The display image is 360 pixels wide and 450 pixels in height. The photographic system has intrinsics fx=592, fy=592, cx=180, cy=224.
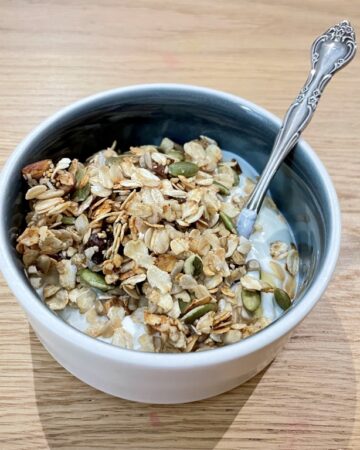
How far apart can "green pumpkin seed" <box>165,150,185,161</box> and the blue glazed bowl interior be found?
39mm

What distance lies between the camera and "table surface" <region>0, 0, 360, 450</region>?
1.76 feet

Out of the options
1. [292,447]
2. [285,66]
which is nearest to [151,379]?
[292,447]

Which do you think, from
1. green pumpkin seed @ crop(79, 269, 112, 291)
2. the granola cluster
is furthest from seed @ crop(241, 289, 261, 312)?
green pumpkin seed @ crop(79, 269, 112, 291)

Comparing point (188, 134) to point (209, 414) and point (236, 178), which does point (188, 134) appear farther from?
point (209, 414)

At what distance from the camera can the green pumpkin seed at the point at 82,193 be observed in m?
0.61

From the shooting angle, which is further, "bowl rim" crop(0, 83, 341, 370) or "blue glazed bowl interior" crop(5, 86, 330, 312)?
"blue glazed bowl interior" crop(5, 86, 330, 312)

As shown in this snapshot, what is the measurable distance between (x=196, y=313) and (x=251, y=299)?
6 centimetres

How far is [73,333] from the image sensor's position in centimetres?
44

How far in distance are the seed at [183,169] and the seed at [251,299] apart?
0.47 feet

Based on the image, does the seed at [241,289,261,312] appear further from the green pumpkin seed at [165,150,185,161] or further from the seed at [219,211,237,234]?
the green pumpkin seed at [165,150,185,161]

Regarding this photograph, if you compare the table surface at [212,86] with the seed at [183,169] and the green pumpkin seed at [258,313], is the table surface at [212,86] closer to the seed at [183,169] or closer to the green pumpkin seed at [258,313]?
the green pumpkin seed at [258,313]

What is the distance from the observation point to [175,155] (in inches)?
26.0

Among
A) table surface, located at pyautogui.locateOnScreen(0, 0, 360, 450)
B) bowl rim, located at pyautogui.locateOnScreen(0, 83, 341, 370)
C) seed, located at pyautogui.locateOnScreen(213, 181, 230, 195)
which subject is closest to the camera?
bowl rim, located at pyautogui.locateOnScreen(0, 83, 341, 370)

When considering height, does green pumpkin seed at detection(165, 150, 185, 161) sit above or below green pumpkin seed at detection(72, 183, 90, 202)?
above
